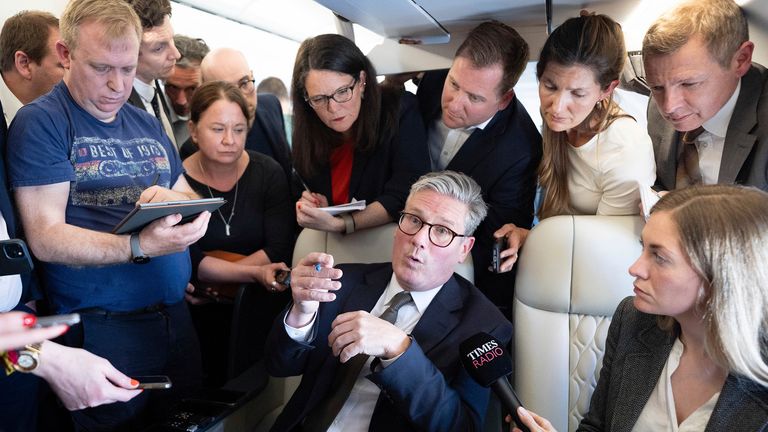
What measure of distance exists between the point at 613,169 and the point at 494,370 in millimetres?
1071

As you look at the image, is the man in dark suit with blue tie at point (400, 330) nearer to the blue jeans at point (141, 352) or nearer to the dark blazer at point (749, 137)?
the blue jeans at point (141, 352)

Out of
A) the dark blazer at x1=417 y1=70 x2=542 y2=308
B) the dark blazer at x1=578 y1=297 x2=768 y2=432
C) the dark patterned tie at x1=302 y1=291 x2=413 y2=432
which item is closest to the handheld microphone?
the dark blazer at x1=578 y1=297 x2=768 y2=432

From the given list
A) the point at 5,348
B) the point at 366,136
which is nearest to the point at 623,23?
the point at 366,136

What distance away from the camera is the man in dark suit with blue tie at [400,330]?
6.54ft

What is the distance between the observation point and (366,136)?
295 cm

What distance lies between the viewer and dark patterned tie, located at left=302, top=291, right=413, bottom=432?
220 centimetres

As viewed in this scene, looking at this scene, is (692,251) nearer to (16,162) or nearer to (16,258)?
(16,258)

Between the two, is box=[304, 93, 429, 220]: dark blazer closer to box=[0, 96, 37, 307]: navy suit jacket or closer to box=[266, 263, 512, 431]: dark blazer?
box=[266, 263, 512, 431]: dark blazer

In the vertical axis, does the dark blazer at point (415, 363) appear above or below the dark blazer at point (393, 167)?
below

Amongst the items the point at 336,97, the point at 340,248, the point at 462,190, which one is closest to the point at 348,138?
the point at 336,97

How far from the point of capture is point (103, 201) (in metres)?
2.31

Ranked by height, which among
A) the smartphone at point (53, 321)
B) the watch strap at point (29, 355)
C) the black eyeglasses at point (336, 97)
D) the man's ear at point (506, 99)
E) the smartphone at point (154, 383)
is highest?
the man's ear at point (506, 99)

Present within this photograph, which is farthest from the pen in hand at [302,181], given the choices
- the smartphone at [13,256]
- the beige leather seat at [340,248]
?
the smartphone at [13,256]

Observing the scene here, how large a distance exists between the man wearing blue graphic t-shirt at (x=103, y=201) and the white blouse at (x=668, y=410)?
148 cm
